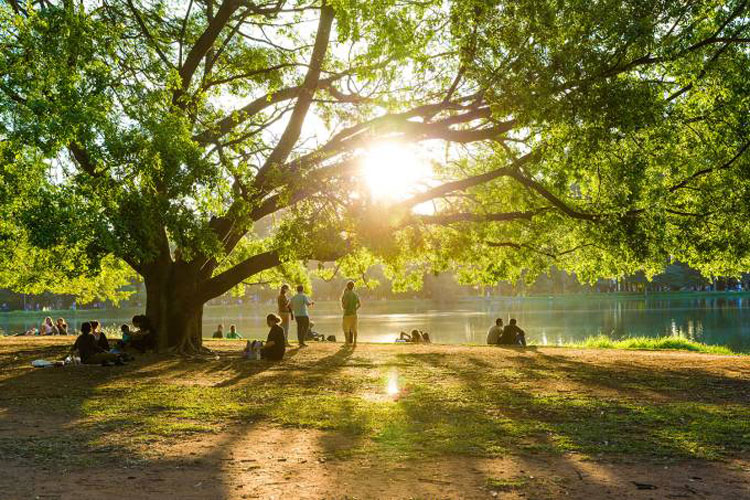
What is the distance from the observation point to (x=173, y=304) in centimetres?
1777

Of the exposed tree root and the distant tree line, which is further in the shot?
the distant tree line

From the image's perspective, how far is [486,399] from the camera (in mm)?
10477

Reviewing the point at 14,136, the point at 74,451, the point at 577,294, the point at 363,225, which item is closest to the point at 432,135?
the point at 363,225

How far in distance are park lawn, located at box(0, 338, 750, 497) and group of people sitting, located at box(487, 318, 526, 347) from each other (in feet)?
18.0

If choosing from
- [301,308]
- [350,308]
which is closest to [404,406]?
[301,308]

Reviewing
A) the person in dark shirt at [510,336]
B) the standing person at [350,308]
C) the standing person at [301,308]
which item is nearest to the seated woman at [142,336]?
the standing person at [301,308]

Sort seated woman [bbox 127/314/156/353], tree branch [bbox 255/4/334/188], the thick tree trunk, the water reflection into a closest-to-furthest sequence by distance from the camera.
Answer: the water reflection, tree branch [bbox 255/4/334/188], seated woman [bbox 127/314/156/353], the thick tree trunk

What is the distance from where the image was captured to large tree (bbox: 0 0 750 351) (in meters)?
12.1

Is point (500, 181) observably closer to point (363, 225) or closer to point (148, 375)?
point (363, 225)

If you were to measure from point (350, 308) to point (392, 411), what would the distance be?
11.4m

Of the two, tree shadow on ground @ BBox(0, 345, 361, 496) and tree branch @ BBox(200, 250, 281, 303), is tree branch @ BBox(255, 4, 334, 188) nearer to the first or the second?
tree branch @ BBox(200, 250, 281, 303)

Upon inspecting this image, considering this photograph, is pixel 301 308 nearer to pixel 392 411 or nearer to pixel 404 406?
pixel 404 406

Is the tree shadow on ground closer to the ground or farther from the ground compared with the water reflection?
farther from the ground

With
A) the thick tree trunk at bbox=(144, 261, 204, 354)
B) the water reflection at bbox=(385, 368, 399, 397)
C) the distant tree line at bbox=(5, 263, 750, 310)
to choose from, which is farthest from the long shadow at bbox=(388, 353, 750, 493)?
the distant tree line at bbox=(5, 263, 750, 310)
